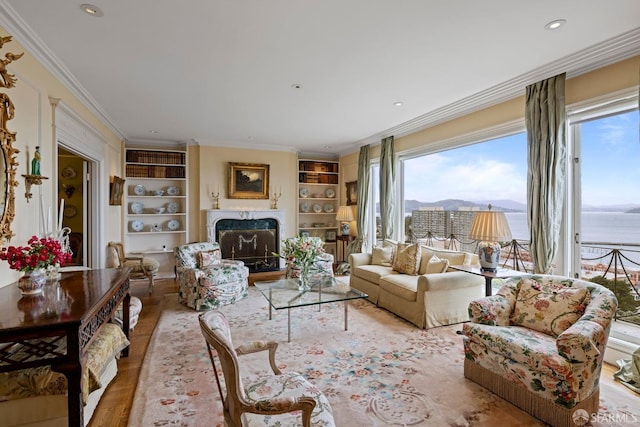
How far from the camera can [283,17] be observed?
2209mm

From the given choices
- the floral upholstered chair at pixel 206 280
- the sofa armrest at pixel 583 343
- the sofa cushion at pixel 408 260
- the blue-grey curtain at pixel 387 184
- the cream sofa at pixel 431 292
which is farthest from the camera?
the blue-grey curtain at pixel 387 184

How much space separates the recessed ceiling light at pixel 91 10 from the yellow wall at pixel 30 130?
2.15ft

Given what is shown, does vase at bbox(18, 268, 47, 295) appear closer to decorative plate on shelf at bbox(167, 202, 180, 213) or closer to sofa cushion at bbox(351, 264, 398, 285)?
sofa cushion at bbox(351, 264, 398, 285)

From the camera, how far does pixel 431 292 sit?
3529mm

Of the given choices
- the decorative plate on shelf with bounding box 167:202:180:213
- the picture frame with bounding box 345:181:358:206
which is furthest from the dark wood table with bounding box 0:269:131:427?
the picture frame with bounding box 345:181:358:206

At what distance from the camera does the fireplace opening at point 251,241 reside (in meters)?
6.48

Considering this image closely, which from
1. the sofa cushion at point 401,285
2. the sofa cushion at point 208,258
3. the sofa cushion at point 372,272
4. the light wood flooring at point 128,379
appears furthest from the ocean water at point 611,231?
the sofa cushion at point 208,258

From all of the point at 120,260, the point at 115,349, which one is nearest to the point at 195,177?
the point at 120,260

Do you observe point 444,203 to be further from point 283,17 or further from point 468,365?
point 283,17

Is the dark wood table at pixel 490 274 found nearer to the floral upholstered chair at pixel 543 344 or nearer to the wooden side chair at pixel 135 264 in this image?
the floral upholstered chair at pixel 543 344

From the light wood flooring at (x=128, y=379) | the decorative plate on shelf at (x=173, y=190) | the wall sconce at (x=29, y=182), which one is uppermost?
the decorative plate on shelf at (x=173, y=190)

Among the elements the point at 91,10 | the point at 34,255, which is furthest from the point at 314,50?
the point at 34,255

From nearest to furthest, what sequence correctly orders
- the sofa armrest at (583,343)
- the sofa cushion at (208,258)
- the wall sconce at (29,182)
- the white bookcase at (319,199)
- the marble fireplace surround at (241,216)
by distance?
the sofa armrest at (583,343), the wall sconce at (29,182), the sofa cushion at (208,258), the marble fireplace surround at (241,216), the white bookcase at (319,199)

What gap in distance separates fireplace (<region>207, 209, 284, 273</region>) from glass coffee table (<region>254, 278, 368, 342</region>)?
2.80 meters
